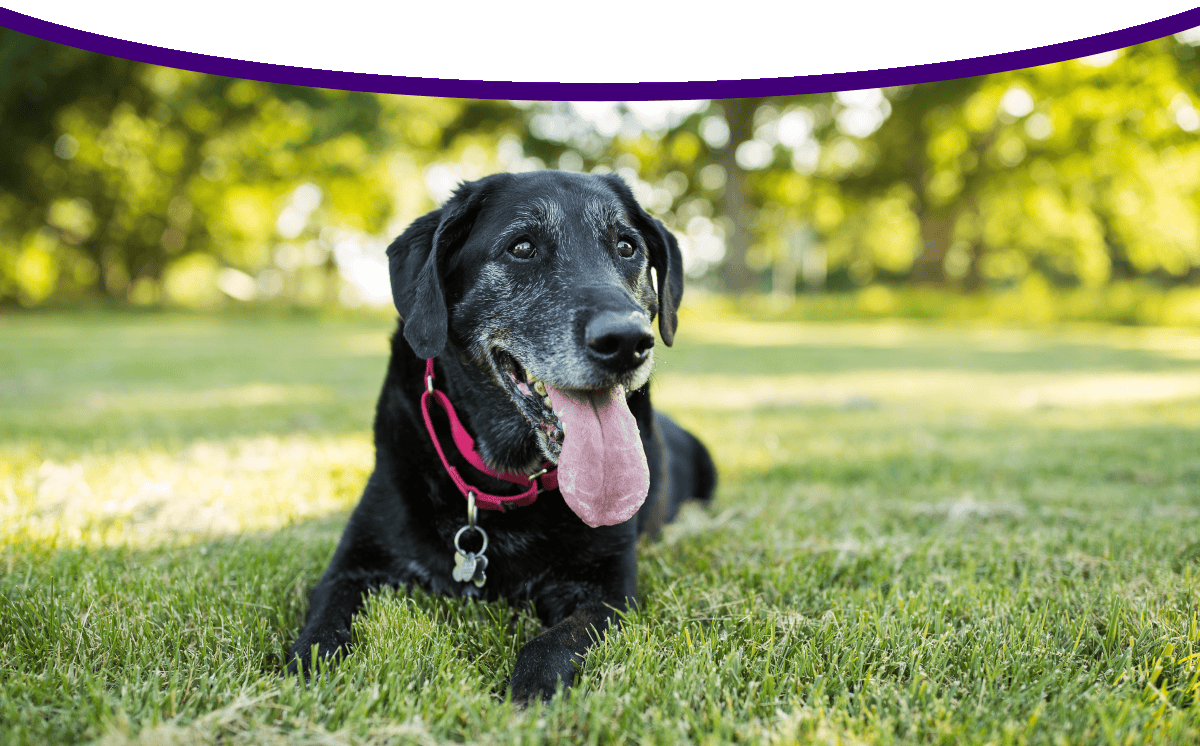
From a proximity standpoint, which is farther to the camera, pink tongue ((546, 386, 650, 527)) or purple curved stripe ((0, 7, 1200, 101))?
pink tongue ((546, 386, 650, 527))

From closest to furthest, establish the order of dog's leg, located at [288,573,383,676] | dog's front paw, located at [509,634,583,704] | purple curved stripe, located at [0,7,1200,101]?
purple curved stripe, located at [0,7,1200,101] → dog's front paw, located at [509,634,583,704] → dog's leg, located at [288,573,383,676]

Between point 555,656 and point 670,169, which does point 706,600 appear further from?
point 670,169

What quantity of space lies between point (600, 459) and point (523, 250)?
89 cm

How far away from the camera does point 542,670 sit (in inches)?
75.4

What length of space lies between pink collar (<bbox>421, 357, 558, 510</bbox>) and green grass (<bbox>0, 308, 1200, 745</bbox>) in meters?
0.37

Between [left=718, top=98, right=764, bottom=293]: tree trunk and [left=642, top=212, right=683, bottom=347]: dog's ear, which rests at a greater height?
[left=718, top=98, right=764, bottom=293]: tree trunk

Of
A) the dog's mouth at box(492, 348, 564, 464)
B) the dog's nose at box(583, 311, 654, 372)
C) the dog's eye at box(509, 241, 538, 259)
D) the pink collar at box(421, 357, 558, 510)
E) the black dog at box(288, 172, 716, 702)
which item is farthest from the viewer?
the dog's eye at box(509, 241, 538, 259)

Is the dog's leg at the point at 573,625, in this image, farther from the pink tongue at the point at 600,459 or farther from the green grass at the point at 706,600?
the pink tongue at the point at 600,459

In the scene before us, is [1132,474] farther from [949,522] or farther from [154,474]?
[154,474]

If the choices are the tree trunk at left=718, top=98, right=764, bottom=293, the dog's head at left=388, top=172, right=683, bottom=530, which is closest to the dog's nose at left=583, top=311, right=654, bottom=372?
the dog's head at left=388, top=172, right=683, bottom=530

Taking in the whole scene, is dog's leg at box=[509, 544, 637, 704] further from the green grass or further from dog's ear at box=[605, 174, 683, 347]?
dog's ear at box=[605, 174, 683, 347]

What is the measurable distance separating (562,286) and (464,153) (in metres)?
36.6

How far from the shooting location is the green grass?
168 cm

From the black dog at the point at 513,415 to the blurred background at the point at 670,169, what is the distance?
2460cm
